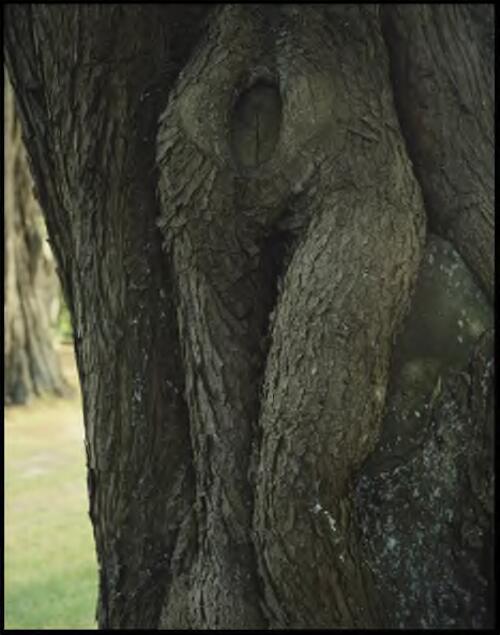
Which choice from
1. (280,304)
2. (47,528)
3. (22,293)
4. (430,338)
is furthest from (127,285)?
(22,293)

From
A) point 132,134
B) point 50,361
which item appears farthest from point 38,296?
point 132,134

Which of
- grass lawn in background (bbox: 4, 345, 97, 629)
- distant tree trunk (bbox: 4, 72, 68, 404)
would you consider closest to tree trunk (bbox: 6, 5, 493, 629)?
grass lawn in background (bbox: 4, 345, 97, 629)

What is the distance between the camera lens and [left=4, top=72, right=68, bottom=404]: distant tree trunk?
14000 mm

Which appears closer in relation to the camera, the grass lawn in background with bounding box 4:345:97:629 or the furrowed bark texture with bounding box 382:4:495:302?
the furrowed bark texture with bounding box 382:4:495:302

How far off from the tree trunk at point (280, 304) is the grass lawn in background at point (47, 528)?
3.17 m

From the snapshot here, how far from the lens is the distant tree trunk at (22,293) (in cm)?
1400

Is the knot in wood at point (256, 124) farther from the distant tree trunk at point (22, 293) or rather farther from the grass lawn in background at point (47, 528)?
the distant tree trunk at point (22, 293)

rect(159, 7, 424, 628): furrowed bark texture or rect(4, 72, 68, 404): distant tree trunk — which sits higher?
rect(159, 7, 424, 628): furrowed bark texture

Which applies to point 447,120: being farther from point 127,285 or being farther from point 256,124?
point 127,285

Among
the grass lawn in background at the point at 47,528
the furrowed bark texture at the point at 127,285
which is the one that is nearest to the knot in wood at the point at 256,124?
the furrowed bark texture at the point at 127,285

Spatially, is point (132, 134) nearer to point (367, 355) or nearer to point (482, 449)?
point (367, 355)

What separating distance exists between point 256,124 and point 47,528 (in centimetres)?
562

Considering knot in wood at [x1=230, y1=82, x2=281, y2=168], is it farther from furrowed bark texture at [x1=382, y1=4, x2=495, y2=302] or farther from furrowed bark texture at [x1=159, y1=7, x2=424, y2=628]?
furrowed bark texture at [x1=382, y1=4, x2=495, y2=302]

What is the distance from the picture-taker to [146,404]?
3557mm
